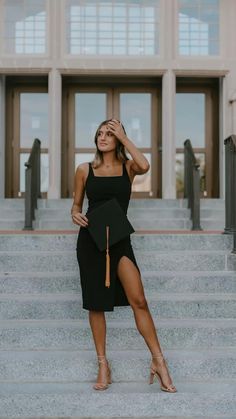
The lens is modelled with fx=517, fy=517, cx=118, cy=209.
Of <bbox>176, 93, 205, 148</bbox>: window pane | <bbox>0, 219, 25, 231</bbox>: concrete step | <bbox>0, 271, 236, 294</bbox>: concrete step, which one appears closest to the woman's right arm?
<bbox>0, 271, 236, 294</bbox>: concrete step

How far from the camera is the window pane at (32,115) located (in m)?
10.6

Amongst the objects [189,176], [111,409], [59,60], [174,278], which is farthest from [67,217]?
[111,409]

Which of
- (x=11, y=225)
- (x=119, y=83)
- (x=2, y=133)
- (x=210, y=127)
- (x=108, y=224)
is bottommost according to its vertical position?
(x=11, y=225)

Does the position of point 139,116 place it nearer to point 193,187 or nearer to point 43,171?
point 43,171

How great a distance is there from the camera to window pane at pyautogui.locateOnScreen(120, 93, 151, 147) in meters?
10.6

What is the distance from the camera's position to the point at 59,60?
388 inches

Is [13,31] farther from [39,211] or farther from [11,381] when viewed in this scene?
[11,381]

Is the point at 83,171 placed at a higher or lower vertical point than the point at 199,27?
lower

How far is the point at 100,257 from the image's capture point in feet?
11.3

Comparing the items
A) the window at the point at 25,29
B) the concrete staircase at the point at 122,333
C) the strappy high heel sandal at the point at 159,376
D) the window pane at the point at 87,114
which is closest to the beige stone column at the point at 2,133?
the window at the point at 25,29

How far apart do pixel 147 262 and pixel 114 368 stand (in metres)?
1.62

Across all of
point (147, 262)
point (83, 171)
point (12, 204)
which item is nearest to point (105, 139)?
point (83, 171)

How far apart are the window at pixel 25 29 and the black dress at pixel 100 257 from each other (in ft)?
23.6

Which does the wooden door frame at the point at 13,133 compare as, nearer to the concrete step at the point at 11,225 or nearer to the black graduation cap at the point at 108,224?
the concrete step at the point at 11,225
